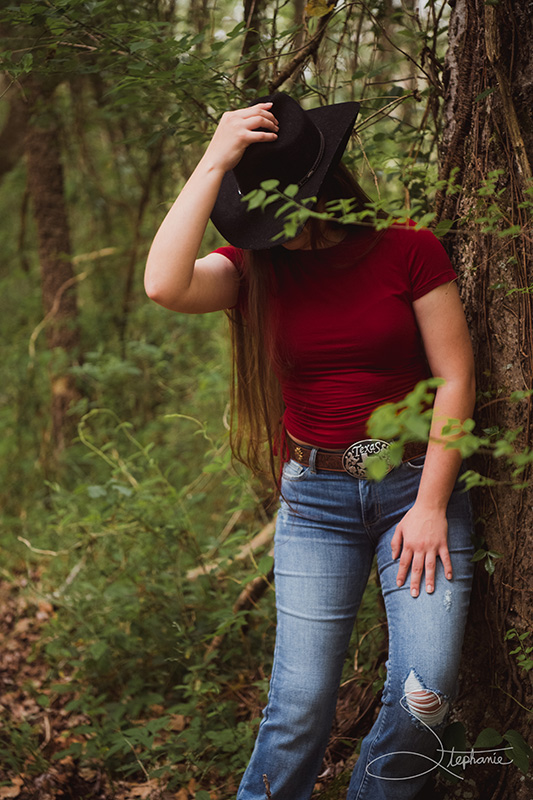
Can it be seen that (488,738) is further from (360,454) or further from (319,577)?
(360,454)

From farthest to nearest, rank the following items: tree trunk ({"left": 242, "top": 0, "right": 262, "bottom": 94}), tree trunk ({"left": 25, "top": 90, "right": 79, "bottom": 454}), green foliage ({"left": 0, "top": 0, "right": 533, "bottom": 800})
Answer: tree trunk ({"left": 25, "top": 90, "right": 79, "bottom": 454}) → tree trunk ({"left": 242, "top": 0, "right": 262, "bottom": 94}) → green foliage ({"left": 0, "top": 0, "right": 533, "bottom": 800})

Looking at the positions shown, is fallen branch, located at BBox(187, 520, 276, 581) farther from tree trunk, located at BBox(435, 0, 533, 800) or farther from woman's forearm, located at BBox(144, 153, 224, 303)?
woman's forearm, located at BBox(144, 153, 224, 303)

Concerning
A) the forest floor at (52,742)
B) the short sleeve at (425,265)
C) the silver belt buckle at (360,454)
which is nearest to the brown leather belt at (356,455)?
the silver belt buckle at (360,454)

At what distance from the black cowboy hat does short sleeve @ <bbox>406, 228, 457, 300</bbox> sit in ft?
0.97

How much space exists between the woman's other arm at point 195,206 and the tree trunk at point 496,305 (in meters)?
0.58

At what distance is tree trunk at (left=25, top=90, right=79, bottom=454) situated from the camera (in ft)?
17.4

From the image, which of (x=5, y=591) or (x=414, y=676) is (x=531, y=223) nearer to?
(x=414, y=676)

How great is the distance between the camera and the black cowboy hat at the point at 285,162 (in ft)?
5.64

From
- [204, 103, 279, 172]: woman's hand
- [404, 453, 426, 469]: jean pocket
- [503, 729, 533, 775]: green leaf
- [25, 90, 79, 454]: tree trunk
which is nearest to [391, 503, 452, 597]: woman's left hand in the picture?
[404, 453, 426, 469]: jean pocket

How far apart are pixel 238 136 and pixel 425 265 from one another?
1.90 feet

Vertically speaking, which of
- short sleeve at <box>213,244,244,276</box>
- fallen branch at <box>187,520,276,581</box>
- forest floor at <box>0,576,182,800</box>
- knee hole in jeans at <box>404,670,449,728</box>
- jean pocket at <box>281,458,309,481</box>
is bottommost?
forest floor at <box>0,576,182,800</box>

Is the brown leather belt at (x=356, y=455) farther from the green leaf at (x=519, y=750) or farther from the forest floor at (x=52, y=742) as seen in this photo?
the forest floor at (x=52, y=742)

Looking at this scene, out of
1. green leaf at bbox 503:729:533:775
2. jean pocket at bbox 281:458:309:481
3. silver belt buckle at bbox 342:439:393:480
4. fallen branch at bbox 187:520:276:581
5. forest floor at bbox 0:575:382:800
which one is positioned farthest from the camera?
fallen branch at bbox 187:520:276:581

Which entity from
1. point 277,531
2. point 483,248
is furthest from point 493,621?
point 483,248
